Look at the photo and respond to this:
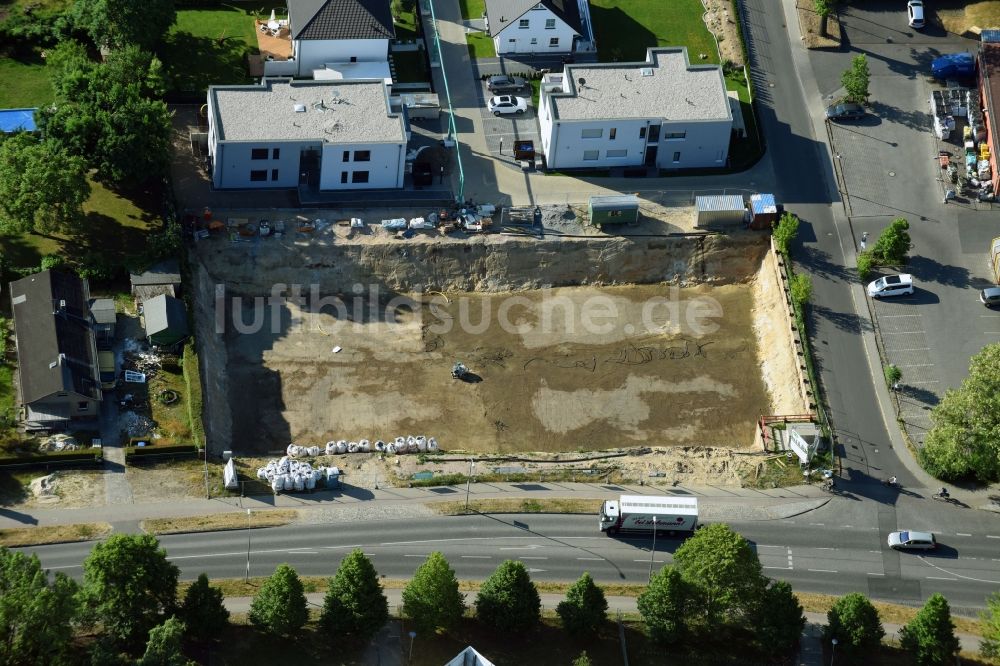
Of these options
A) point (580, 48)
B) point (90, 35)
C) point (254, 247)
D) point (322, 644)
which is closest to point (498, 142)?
point (580, 48)

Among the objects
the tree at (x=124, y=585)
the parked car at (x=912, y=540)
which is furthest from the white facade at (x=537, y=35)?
the tree at (x=124, y=585)

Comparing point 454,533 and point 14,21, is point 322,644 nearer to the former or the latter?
Answer: point 454,533

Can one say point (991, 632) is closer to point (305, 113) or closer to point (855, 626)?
point (855, 626)

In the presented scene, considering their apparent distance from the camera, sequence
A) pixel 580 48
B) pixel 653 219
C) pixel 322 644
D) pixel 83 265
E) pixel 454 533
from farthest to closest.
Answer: pixel 580 48 < pixel 653 219 < pixel 83 265 < pixel 454 533 < pixel 322 644

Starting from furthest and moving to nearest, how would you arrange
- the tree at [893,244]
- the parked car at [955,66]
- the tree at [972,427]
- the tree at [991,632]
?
the parked car at [955,66] < the tree at [893,244] < the tree at [972,427] < the tree at [991,632]

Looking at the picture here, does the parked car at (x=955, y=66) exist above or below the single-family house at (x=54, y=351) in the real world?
above

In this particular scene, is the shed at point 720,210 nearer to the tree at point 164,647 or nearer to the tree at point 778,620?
the tree at point 778,620

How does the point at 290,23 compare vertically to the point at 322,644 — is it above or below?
above
